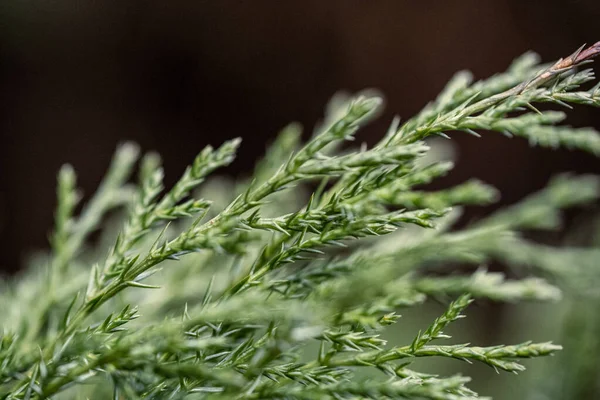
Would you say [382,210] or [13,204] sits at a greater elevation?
[382,210]

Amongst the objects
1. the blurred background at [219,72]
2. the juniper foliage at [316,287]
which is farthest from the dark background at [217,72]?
the juniper foliage at [316,287]

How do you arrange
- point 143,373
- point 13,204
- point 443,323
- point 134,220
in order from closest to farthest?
point 143,373 → point 443,323 → point 134,220 → point 13,204

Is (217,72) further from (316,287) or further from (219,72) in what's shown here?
(316,287)

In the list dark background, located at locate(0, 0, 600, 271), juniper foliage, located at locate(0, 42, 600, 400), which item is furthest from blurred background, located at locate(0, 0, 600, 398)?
juniper foliage, located at locate(0, 42, 600, 400)

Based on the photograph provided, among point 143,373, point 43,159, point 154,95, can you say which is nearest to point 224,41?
point 154,95

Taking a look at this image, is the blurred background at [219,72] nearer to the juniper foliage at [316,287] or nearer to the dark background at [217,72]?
the dark background at [217,72]

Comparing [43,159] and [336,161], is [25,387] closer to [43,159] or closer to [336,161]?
[336,161]

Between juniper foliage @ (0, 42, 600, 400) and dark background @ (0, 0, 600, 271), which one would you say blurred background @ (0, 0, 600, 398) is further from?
juniper foliage @ (0, 42, 600, 400)

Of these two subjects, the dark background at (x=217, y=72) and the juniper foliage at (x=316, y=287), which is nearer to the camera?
the juniper foliage at (x=316, y=287)
